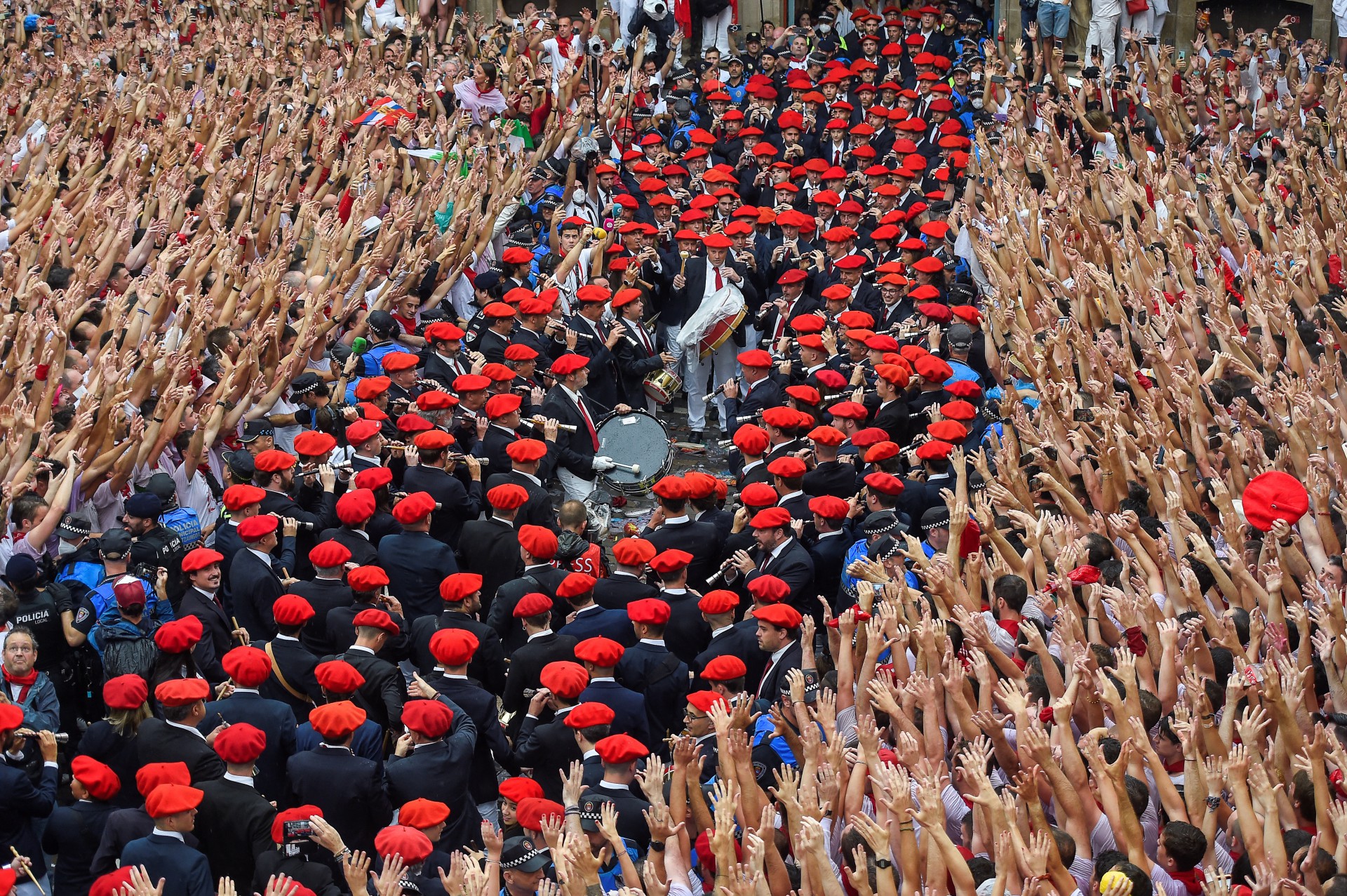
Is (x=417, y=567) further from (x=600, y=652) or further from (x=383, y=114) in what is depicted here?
(x=383, y=114)

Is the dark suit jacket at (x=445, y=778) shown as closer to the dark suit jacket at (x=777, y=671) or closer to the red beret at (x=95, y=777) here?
the red beret at (x=95, y=777)

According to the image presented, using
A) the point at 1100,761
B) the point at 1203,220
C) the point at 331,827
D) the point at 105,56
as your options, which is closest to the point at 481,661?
the point at 331,827

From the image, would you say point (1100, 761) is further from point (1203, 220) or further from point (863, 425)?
point (1203, 220)

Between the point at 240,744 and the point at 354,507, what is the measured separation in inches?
95.7

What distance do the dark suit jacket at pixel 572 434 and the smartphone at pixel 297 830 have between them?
16.5 ft

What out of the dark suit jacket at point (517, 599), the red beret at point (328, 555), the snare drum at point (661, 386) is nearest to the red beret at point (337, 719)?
the red beret at point (328, 555)

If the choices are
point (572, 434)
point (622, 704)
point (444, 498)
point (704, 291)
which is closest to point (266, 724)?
point (622, 704)

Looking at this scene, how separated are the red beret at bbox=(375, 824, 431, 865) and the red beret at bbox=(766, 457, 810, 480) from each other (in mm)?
4036

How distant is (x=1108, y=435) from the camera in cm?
892

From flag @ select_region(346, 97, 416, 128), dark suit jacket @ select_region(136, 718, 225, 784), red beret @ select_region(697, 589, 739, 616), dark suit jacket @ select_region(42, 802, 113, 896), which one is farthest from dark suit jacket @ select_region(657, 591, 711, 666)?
flag @ select_region(346, 97, 416, 128)

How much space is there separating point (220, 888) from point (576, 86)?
46.7 ft

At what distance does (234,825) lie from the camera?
22.4 ft

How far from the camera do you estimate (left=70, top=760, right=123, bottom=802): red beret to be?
6812 millimetres

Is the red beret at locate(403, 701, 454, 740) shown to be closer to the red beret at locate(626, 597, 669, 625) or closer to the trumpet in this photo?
the red beret at locate(626, 597, 669, 625)
